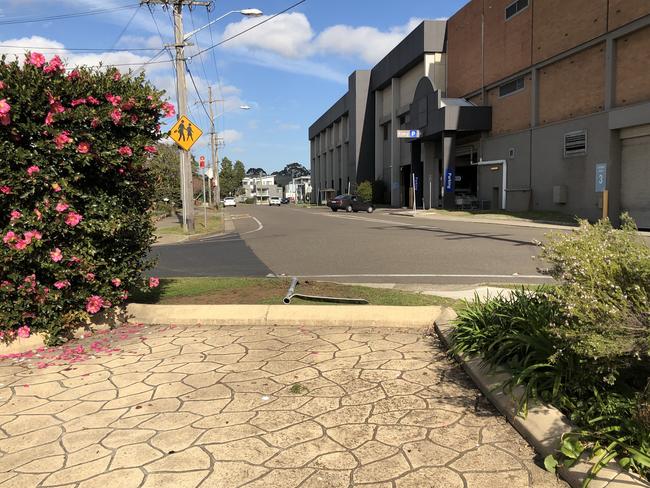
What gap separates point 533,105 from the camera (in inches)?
1166

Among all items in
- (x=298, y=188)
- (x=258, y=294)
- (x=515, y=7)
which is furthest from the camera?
(x=298, y=188)

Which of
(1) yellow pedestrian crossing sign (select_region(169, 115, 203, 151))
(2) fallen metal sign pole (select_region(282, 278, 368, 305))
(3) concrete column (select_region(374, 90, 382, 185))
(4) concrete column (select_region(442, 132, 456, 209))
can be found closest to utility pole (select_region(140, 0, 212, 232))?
(1) yellow pedestrian crossing sign (select_region(169, 115, 203, 151))

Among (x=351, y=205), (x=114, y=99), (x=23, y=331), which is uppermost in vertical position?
(x=114, y=99)

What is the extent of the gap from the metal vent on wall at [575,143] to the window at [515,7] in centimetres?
880

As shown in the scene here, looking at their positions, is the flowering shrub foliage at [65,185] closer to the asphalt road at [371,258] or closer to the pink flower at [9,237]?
the pink flower at [9,237]

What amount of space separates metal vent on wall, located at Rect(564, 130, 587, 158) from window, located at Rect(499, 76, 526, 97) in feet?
19.0

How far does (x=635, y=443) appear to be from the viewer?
2779mm

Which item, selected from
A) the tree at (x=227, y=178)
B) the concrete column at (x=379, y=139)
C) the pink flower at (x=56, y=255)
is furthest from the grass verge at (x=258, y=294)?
the tree at (x=227, y=178)

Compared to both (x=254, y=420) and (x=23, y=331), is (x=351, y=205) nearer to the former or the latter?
(x=23, y=331)

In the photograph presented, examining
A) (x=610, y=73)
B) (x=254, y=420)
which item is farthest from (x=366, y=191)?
(x=254, y=420)

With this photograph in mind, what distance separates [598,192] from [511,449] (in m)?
24.6

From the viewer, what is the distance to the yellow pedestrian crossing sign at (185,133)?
1817cm

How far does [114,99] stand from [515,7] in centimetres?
3149

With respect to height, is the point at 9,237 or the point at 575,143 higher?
the point at 575,143
